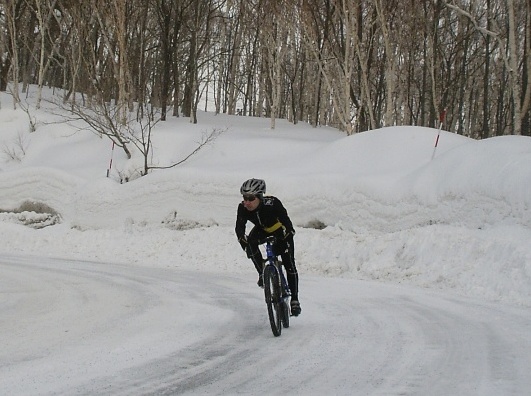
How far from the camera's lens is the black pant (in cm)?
829

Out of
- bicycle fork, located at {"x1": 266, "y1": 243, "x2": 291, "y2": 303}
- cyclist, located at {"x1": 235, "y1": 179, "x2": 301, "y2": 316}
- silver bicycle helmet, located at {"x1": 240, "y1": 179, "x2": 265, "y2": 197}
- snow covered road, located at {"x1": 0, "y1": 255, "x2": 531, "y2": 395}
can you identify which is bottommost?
snow covered road, located at {"x1": 0, "y1": 255, "x2": 531, "y2": 395}

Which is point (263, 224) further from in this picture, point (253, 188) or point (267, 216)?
point (253, 188)

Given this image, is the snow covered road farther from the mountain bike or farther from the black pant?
the black pant

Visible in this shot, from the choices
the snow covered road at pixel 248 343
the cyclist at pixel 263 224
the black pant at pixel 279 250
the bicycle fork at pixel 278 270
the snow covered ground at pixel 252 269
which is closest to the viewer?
the snow covered road at pixel 248 343

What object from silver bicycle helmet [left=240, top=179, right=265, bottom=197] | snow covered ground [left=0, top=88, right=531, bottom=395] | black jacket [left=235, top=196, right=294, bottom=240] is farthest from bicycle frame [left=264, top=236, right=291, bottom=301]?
silver bicycle helmet [left=240, top=179, right=265, bottom=197]

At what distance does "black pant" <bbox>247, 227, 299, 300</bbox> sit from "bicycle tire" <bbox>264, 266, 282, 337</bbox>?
441 mm

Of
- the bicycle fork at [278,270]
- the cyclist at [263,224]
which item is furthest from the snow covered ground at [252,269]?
the cyclist at [263,224]

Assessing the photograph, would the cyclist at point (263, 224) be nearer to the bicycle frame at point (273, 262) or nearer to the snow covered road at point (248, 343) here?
the bicycle frame at point (273, 262)

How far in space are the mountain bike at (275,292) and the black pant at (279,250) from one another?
19cm

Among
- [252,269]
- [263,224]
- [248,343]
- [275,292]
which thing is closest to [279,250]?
[263,224]

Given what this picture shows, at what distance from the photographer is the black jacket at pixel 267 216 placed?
8180mm

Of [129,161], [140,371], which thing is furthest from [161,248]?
[140,371]

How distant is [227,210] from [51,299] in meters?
10.1

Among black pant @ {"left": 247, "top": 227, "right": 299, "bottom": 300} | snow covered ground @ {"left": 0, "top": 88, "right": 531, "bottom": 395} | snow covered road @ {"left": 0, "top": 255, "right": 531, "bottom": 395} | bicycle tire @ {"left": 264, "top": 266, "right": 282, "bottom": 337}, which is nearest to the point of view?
snow covered road @ {"left": 0, "top": 255, "right": 531, "bottom": 395}
